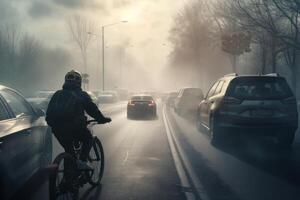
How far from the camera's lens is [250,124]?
33.3 feet

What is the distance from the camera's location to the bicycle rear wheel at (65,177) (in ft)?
16.7

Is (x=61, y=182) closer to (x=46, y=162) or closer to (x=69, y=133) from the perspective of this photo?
(x=69, y=133)

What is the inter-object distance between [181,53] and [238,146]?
2180 inches

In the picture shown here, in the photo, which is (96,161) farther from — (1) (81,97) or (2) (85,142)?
(1) (81,97)

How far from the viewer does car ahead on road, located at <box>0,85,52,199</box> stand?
4.73 meters

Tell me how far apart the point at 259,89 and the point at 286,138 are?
4.79 feet

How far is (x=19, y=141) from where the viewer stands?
5324 mm

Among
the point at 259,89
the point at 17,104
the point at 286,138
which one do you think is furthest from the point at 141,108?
the point at 17,104

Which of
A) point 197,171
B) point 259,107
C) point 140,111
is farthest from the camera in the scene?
point 140,111

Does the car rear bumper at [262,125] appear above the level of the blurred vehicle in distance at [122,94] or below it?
above

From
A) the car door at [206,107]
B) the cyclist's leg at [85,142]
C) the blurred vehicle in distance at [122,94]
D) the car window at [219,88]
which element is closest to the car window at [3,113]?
the cyclist's leg at [85,142]

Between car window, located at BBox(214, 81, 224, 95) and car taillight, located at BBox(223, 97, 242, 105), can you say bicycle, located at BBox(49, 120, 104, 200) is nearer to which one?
car taillight, located at BBox(223, 97, 242, 105)

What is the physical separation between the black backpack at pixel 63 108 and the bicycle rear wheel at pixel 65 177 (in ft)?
1.47

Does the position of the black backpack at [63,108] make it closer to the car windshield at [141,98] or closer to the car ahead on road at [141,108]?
the car ahead on road at [141,108]
